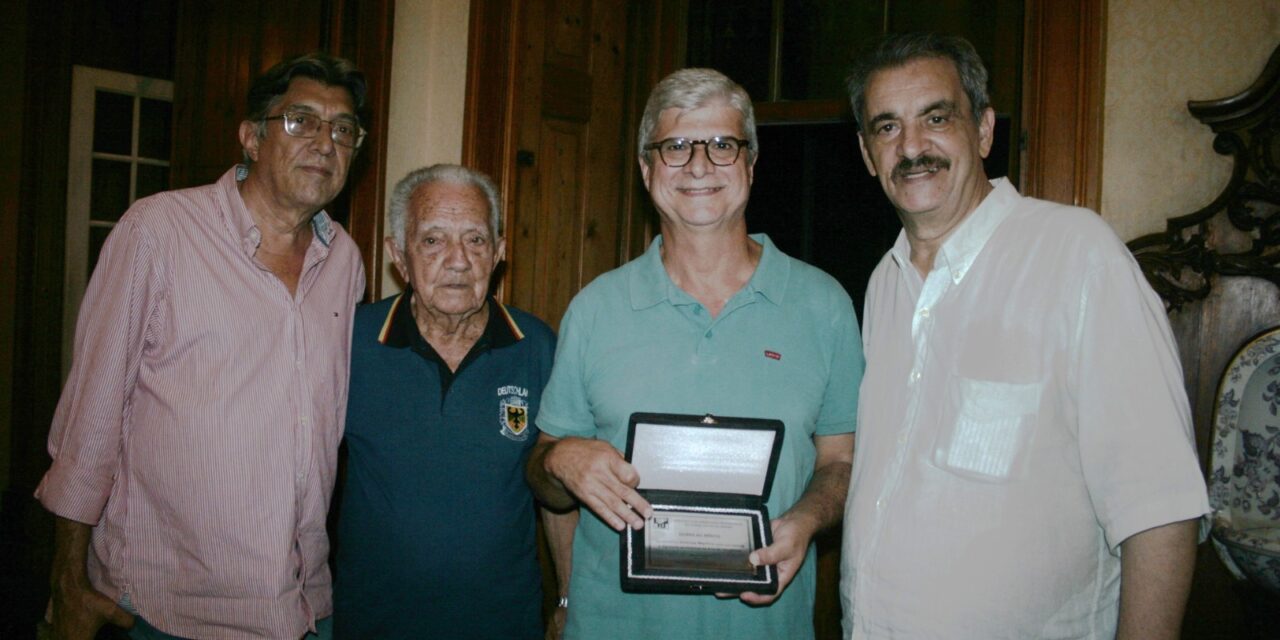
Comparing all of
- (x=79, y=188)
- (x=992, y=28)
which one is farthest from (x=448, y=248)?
(x=79, y=188)

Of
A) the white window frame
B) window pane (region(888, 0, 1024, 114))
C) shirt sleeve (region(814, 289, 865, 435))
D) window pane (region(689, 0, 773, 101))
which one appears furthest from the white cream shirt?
the white window frame

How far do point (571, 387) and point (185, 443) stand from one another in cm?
102

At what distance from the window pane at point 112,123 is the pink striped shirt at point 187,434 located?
465 cm

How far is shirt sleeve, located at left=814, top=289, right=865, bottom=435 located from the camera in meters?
1.84

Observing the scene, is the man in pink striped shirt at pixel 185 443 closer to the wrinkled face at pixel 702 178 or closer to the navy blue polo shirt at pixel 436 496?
the navy blue polo shirt at pixel 436 496

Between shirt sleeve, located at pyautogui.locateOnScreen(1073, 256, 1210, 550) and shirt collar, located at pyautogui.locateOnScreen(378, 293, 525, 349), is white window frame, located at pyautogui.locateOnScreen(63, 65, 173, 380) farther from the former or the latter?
shirt sleeve, located at pyautogui.locateOnScreen(1073, 256, 1210, 550)

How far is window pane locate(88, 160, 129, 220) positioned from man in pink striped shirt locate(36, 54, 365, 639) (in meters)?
4.53

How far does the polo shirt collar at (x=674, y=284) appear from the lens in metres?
1.83

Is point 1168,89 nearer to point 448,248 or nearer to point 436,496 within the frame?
point 448,248

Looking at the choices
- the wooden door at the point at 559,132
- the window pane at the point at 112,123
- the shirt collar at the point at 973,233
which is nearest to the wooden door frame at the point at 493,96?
the wooden door at the point at 559,132

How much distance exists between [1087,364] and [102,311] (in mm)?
2321

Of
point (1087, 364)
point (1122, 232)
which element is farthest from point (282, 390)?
point (1122, 232)

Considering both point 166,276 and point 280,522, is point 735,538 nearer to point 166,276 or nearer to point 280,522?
point 280,522

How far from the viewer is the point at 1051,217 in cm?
158
